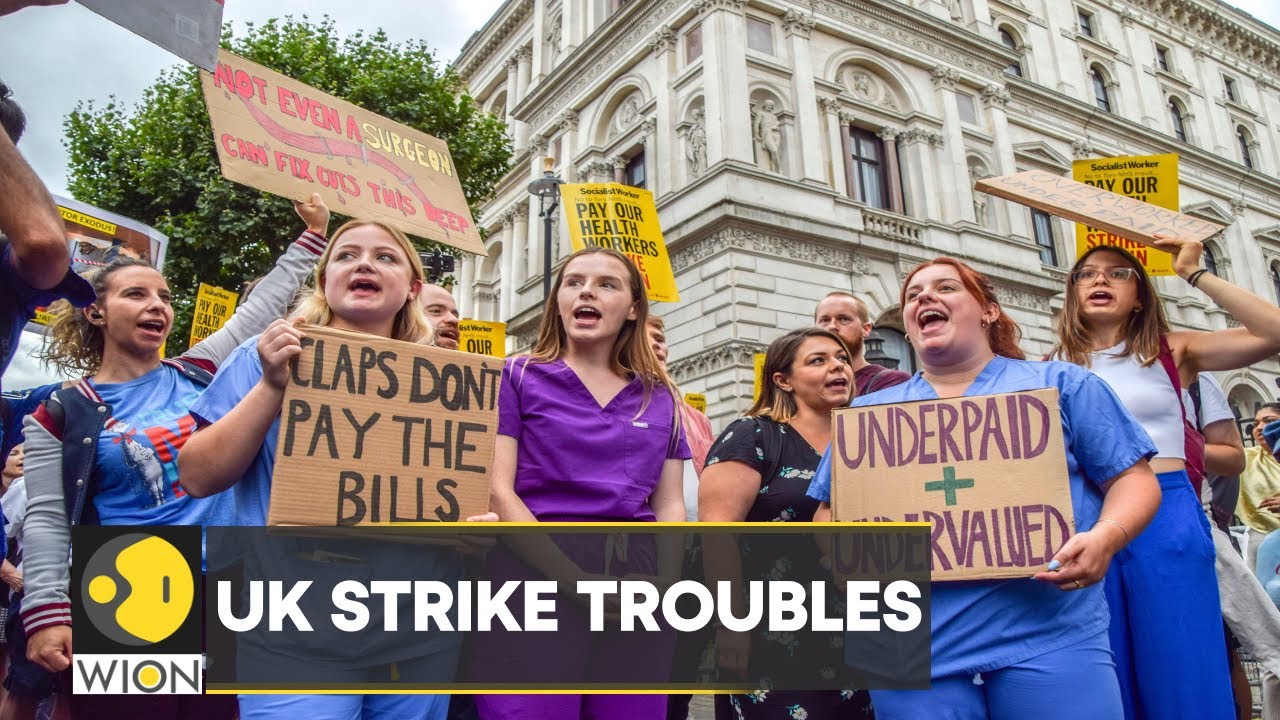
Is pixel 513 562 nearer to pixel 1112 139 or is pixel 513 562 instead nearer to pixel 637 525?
pixel 637 525

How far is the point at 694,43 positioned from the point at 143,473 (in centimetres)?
1861

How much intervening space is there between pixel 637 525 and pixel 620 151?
20.5m

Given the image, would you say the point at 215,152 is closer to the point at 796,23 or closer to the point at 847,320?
the point at 796,23

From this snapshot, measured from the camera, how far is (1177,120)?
30500 millimetres

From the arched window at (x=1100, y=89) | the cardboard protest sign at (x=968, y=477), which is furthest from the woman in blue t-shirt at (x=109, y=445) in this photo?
the arched window at (x=1100, y=89)

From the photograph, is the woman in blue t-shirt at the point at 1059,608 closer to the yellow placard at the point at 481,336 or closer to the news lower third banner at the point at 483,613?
the news lower third banner at the point at 483,613

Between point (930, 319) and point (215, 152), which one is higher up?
point (215, 152)

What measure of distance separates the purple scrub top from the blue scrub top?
3.00ft

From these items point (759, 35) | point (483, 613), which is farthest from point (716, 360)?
point (483, 613)

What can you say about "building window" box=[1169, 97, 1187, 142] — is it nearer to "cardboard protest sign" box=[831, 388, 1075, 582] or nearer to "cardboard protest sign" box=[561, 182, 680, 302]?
"cardboard protest sign" box=[561, 182, 680, 302]

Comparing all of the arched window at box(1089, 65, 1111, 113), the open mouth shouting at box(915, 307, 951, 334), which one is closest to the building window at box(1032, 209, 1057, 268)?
the arched window at box(1089, 65, 1111, 113)

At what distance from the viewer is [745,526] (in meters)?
1.92

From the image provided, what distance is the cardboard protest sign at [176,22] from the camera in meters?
2.15

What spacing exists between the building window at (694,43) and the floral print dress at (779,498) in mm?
17318
